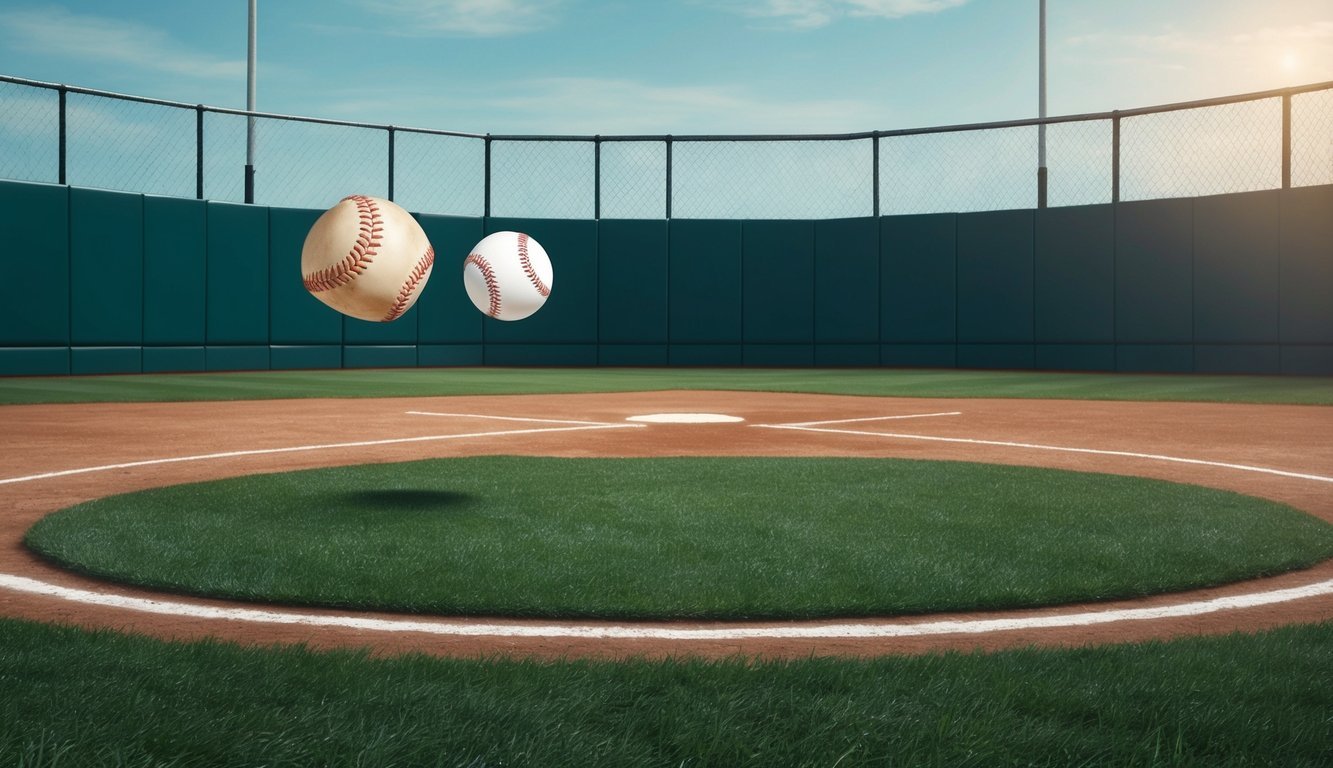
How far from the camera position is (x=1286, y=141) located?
1953 centimetres

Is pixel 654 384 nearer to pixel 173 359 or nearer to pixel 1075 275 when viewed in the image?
pixel 173 359

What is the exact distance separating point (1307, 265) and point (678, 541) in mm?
18619

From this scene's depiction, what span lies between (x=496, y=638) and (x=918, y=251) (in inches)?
830

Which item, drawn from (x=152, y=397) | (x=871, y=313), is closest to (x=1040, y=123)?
(x=871, y=313)

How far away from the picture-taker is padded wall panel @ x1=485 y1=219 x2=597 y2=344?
24.7 meters

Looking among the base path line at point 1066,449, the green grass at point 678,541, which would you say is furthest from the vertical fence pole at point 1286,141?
the green grass at point 678,541

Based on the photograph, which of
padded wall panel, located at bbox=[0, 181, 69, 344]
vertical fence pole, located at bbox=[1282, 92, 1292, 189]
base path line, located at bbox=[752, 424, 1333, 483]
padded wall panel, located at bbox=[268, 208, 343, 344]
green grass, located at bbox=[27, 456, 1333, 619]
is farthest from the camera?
padded wall panel, located at bbox=[268, 208, 343, 344]

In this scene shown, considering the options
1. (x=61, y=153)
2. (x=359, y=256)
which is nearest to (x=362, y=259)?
(x=359, y=256)

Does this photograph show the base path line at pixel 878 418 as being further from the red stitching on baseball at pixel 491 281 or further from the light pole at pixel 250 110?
the light pole at pixel 250 110

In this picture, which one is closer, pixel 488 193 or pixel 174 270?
pixel 174 270

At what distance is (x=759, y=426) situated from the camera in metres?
10.7

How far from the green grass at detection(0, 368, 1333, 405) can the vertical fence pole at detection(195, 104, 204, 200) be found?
3.33 m

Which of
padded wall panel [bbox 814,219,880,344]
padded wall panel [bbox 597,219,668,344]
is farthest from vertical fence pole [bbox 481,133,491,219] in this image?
padded wall panel [bbox 814,219,880,344]

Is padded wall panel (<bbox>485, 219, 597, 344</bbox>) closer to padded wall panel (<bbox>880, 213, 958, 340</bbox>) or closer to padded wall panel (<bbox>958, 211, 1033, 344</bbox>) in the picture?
padded wall panel (<bbox>880, 213, 958, 340</bbox>)
